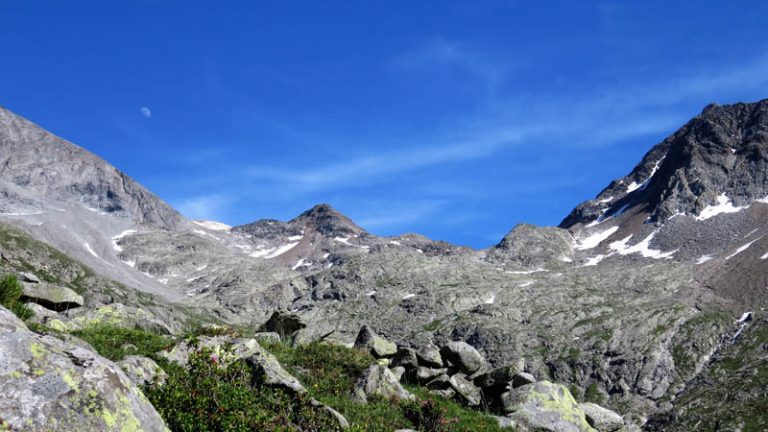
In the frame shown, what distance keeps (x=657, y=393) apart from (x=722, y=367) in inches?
923

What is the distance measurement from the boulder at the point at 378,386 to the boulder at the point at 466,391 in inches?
179

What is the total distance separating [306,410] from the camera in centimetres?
1742

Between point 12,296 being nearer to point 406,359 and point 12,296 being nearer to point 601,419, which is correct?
point 406,359

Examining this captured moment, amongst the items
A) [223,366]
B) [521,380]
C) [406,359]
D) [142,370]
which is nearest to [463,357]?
[406,359]

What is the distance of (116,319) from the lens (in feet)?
88.7

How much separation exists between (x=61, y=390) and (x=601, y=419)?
82.3ft

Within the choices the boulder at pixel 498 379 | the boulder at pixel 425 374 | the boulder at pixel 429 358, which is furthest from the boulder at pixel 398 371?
the boulder at pixel 498 379

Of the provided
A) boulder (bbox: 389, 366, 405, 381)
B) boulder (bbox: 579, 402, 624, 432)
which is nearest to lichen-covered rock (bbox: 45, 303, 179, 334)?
boulder (bbox: 389, 366, 405, 381)

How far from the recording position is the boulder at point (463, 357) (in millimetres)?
31062

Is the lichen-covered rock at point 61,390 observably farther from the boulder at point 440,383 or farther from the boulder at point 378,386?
the boulder at point 440,383

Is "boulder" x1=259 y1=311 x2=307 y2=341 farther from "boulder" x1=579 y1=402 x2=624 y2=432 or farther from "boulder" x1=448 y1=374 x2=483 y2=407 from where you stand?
"boulder" x1=579 y1=402 x2=624 y2=432

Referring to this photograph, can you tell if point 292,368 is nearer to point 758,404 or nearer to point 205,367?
point 205,367

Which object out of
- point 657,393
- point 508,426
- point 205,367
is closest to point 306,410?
point 205,367

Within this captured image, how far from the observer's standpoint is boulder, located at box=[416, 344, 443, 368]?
30422 millimetres
